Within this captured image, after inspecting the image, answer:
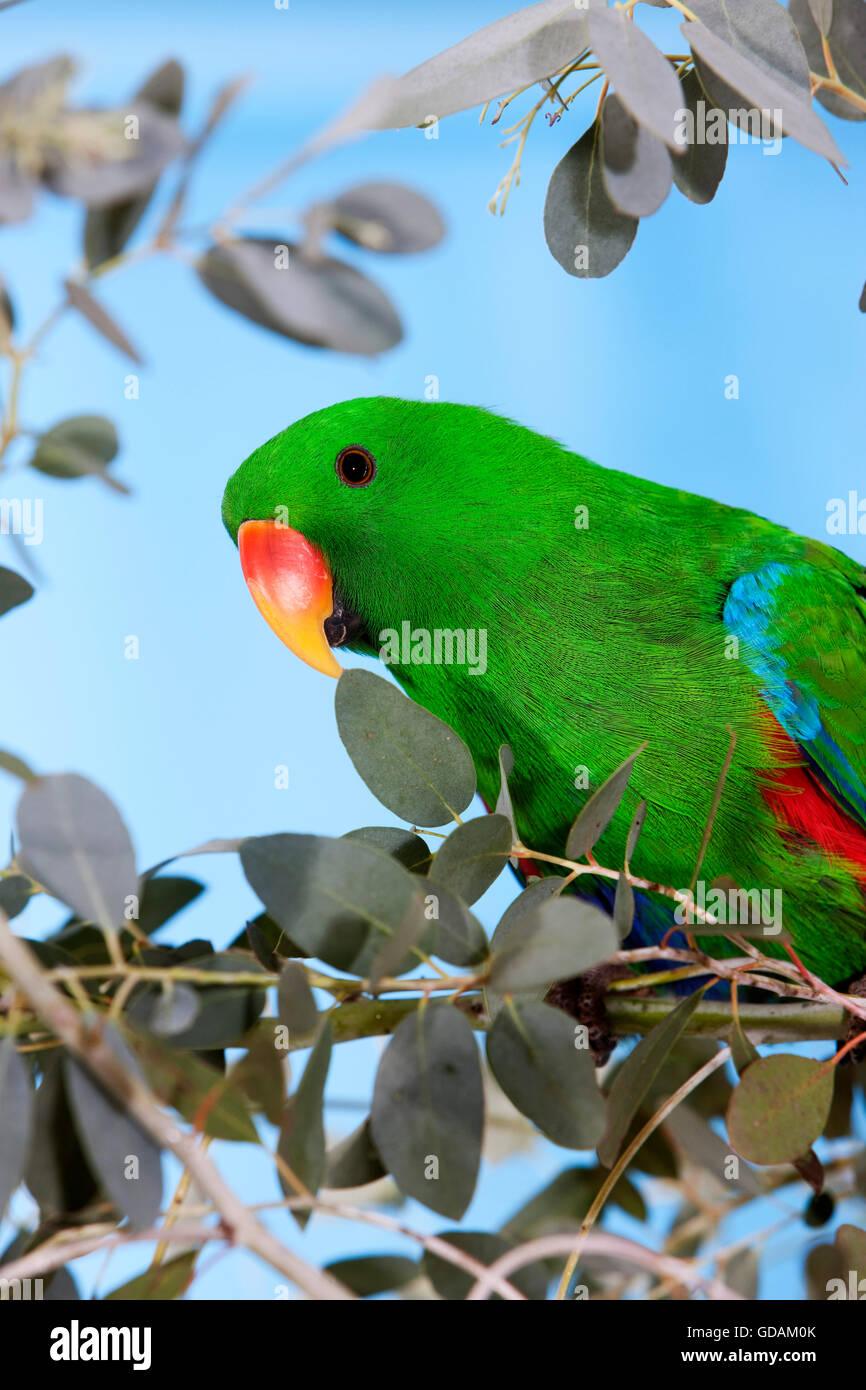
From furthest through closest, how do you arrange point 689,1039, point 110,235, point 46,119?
1. point 689,1039
2. point 110,235
3. point 46,119

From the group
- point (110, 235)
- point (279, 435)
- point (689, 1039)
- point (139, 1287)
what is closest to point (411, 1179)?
point (139, 1287)

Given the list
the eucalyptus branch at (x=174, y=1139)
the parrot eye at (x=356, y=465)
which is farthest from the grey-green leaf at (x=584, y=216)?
the eucalyptus branch at (x=174, y=1139)

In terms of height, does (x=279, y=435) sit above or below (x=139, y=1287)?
above

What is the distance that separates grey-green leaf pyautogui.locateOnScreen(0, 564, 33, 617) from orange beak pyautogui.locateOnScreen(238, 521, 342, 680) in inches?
19.3

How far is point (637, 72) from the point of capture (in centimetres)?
61

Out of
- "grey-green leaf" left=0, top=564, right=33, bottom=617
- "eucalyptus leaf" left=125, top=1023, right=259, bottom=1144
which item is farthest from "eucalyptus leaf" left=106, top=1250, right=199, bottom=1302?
"grey-green leaf" left=0, top=564, right=33, bottom=617

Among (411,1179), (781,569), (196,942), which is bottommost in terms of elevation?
(411,1179)

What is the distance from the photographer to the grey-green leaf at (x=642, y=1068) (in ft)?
2.38

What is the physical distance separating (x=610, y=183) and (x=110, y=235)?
320 mm

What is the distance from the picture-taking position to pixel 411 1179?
0.60 meters

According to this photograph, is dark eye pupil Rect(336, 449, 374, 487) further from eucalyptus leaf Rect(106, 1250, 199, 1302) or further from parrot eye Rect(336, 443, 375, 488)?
eucalyptus leaf Rect(106, 1250, 199, 1302)

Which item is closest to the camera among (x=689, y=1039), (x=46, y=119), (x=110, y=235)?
(x=46, y=119)

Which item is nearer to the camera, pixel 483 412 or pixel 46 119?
pixel 46 119
